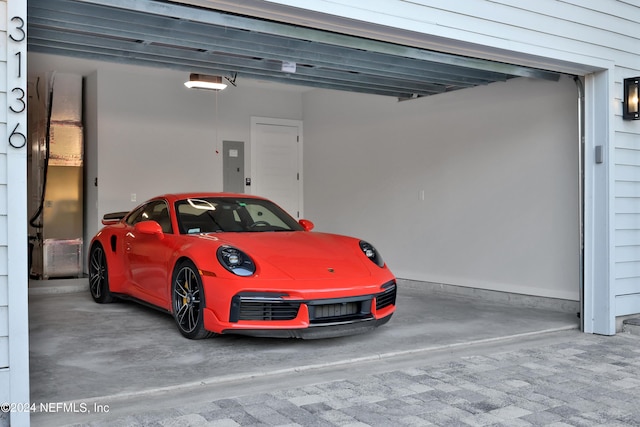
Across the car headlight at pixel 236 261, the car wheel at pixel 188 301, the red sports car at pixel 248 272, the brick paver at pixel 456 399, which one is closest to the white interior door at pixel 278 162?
the red sports car at pixel 248 272

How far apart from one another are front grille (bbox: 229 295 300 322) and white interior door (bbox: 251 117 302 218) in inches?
218

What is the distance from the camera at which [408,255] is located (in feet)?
25.0

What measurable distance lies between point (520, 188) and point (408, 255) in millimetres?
1874

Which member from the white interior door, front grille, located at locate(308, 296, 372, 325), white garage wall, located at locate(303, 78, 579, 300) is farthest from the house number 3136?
the white interior door

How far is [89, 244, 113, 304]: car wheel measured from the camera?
5.91m

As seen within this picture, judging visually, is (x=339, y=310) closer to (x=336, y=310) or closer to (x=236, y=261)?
(x=336, y=310)

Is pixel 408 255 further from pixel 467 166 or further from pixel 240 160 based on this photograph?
pixel 240 160

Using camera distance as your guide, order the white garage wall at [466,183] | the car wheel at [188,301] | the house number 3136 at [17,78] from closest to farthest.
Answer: the house number 3136 at [17,78], the car wheel at [188,301], the white garage wall at [466,183]

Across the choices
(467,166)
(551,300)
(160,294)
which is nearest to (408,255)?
(467,166)

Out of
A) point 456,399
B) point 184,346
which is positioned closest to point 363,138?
point 184,346

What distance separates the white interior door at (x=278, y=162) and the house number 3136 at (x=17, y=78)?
6.69 m

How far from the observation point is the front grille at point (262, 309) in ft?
12.7

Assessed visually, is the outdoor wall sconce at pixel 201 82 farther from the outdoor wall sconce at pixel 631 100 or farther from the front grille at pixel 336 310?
the outdoor wall sconce at pixel 631 100

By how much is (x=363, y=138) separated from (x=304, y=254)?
4338mm
